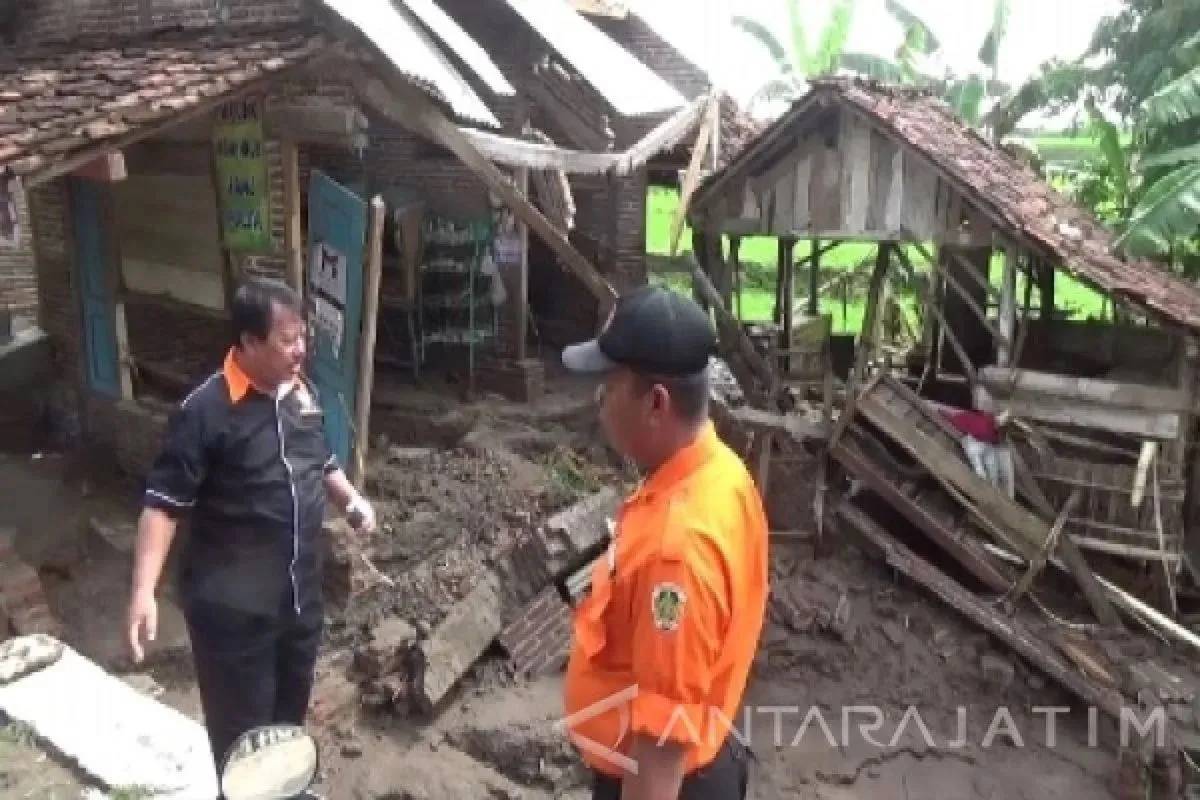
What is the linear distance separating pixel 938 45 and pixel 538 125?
9804 millimetres

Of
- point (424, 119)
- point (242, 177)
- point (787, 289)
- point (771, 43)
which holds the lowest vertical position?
point (787, 289)

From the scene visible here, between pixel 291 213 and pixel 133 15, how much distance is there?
2633 millimetres

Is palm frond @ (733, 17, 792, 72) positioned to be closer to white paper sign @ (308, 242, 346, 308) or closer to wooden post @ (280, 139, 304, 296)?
white paper sign @ (308, 242, 346, 308)

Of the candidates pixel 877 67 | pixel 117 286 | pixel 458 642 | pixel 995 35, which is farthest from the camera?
pixel 995 35

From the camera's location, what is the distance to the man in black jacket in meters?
3.36

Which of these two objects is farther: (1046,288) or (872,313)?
(1046,288)

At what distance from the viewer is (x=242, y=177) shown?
696cm

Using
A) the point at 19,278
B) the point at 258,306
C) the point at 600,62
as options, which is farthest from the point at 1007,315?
the point at 19,278

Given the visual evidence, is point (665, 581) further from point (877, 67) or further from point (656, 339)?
point (877, 67)

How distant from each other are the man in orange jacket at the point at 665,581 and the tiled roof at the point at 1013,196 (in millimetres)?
→ 6440

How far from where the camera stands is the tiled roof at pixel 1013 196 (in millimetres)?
7781

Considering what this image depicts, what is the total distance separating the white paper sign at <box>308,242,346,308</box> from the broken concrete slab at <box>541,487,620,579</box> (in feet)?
6.97

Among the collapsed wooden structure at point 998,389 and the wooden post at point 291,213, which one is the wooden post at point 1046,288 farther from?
the wooden post at point 291,213

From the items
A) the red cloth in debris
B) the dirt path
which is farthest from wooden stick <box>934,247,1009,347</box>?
the dirt path
